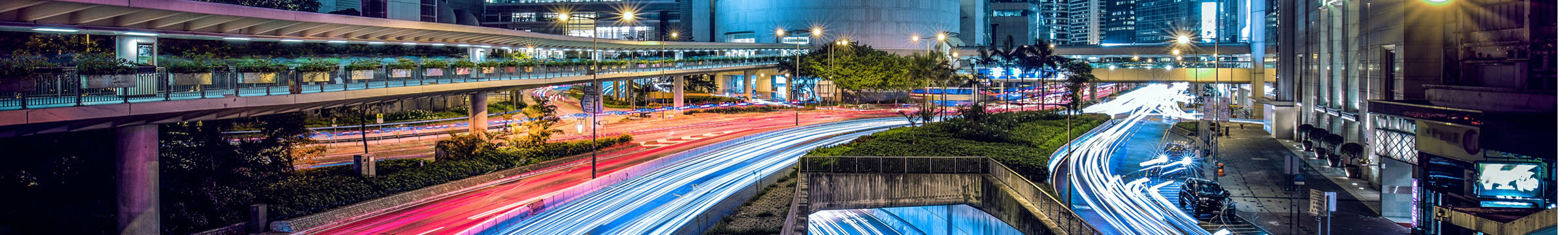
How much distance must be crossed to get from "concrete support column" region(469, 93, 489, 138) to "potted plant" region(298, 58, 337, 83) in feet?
46.6

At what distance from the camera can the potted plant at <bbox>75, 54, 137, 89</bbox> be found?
20.3 m

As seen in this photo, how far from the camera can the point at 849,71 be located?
3649 inches

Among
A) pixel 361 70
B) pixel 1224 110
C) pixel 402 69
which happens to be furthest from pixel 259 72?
pixel 1224 110

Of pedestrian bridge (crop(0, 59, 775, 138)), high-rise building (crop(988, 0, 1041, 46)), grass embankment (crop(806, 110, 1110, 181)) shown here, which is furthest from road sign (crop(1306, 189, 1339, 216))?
high-rise building (crop(988, 0, 1041, 46))

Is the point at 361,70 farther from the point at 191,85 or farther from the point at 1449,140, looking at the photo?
the point at 1449,140

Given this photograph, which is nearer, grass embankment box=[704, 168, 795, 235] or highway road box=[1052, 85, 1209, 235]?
grass embankment box=[704, 168, 795, 235]

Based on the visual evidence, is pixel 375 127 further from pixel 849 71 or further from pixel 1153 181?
pixel 849 71

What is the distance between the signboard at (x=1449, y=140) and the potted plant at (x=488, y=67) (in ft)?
93.9

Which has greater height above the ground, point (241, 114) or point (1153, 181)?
point (241, 114)

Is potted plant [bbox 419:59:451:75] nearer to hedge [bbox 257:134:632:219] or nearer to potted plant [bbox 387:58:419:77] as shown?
potted plant [bbox 387:58:419:77]

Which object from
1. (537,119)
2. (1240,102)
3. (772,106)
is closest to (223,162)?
(537,119)

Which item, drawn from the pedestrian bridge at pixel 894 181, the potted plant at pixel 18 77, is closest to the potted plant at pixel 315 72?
the potted plant at pixel 18 77

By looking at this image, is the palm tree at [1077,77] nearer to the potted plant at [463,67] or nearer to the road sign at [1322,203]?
the potted plant at [463,67]

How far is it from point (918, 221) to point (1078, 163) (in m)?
10.0
